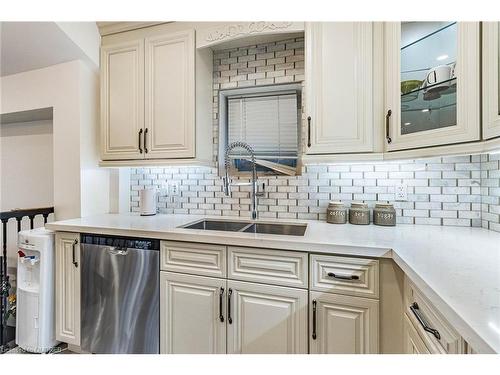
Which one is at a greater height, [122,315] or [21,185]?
[21,185]

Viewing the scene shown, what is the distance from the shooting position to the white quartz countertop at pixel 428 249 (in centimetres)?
60

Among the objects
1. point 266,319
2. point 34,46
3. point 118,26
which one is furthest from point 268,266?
point 34,46

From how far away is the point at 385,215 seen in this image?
1.68 meters

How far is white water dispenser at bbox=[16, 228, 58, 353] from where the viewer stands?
179cm

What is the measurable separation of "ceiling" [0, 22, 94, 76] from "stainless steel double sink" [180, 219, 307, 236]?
1.65m

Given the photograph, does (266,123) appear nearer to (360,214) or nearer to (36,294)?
(360,214)

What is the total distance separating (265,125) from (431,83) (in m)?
1.14

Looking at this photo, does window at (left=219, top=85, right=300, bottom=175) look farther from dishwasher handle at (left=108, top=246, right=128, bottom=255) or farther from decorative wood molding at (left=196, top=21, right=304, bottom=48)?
dishwasher handle at (left=108, top=246, right=128, bottom=255)

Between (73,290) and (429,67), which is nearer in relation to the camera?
(429,67)

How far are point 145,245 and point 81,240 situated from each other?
50cm

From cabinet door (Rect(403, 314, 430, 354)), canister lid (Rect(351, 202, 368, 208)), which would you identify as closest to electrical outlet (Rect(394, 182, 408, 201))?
canister lid (Rect(351, 202, 368, 208))

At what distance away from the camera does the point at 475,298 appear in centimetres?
66
